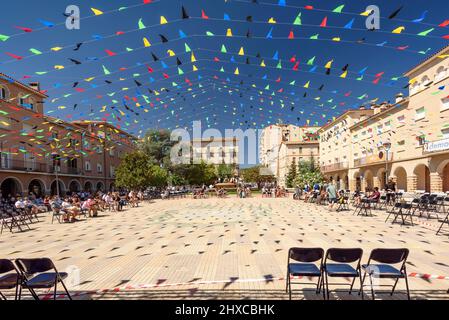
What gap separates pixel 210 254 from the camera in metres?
6.55

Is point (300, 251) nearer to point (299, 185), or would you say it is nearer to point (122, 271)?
point (122, 271)

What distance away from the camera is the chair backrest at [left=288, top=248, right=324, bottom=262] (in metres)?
3.92

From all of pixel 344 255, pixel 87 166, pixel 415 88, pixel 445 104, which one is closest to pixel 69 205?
pixel 344 255

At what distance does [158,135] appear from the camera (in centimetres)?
4703

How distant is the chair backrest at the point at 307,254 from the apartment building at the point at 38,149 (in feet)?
50.3

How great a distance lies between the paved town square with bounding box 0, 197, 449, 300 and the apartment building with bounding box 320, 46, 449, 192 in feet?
38.9

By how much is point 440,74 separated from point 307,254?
2298 centimetres

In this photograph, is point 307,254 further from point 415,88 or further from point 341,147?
point 341,147

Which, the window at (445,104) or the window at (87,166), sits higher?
the window at (445,104)

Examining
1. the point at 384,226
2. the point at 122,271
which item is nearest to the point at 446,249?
the point at 384,226

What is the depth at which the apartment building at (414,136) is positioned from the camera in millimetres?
19391

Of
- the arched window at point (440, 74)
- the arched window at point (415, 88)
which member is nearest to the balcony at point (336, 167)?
the arched window at point (415, 88)

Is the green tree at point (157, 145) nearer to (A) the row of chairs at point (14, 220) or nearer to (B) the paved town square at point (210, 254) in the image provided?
(A) the row of chairs at point (14, 220)
